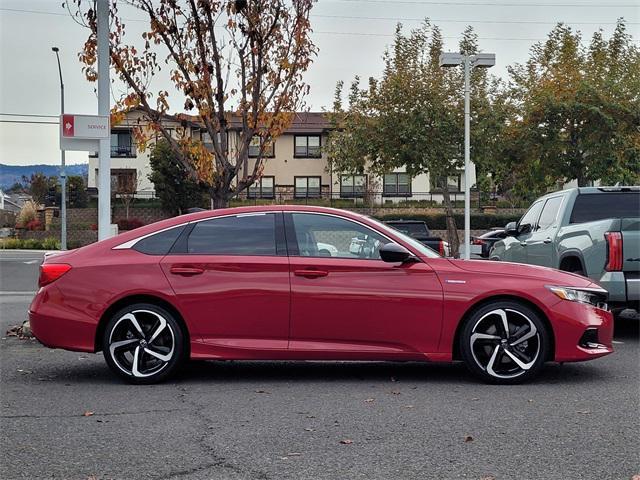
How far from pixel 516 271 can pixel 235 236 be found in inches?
92.9

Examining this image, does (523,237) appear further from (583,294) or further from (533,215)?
(583,294)

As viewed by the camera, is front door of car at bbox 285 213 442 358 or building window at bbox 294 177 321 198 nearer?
front door of car at bbox 285 213 442 358

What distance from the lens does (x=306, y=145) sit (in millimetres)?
65438

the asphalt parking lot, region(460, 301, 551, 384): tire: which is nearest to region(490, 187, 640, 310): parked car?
the asphalt parking lot

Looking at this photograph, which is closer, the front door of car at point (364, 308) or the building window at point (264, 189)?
the front door of car at point (364, 308)

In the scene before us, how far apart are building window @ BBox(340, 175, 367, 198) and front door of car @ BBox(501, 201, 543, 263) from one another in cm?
4603

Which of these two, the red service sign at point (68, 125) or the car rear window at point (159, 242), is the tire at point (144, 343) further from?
the red service sign at point (68, 125)

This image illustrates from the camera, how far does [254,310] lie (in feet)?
23.8

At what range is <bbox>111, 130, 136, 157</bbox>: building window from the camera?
66125 mm

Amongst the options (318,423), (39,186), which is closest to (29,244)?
(39,186)

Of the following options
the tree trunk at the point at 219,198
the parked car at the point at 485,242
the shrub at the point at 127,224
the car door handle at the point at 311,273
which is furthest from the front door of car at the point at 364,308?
the shrub at the point at 127,224

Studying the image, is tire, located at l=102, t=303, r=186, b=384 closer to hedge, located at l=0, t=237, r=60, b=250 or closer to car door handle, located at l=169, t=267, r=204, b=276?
car door handle, located at l=169, t=267, r=204, b=276

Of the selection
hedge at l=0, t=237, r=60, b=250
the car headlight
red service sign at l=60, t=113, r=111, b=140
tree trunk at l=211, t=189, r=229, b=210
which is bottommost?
hedge at l=0, t=237, r=60, b=250

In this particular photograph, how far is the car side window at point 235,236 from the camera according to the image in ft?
24.4
